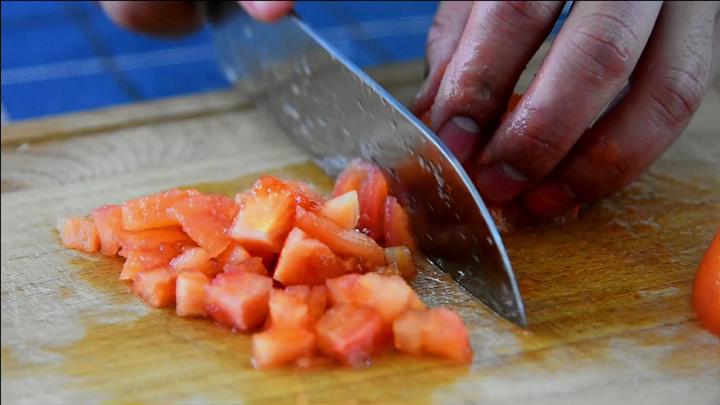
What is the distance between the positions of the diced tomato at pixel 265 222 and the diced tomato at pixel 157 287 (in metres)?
0.13

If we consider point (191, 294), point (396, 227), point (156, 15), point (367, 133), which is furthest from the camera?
point (156, 15)

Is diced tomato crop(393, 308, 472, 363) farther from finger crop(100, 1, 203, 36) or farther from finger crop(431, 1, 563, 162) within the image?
finger crop(100, 1, 203, 36)

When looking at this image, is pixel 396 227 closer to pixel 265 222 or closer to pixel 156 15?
pixel 265 222

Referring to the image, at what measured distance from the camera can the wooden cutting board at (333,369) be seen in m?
1.27

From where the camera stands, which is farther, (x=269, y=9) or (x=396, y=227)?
(x=269, y=9)

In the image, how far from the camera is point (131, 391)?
1263 millimetres

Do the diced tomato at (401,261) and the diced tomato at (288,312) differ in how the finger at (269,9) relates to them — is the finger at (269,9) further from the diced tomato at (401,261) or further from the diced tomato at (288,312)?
the diced tomato at (288,312)

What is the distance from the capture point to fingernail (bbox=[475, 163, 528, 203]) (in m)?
1.65

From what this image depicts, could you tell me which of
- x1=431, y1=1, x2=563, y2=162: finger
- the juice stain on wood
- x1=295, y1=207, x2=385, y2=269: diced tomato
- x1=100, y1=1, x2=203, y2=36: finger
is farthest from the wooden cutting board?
x1=100, y1=1, x2=203, y2=36: finger

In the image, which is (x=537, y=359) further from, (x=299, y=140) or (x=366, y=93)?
(x=299, y=140)

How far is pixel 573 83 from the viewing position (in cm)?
151

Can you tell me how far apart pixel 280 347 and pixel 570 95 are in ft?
2.21

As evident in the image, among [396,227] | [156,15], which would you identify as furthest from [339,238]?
[156,15]

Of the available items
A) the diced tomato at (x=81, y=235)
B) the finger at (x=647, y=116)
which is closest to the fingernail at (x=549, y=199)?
the finger at (x=647, y=116)
